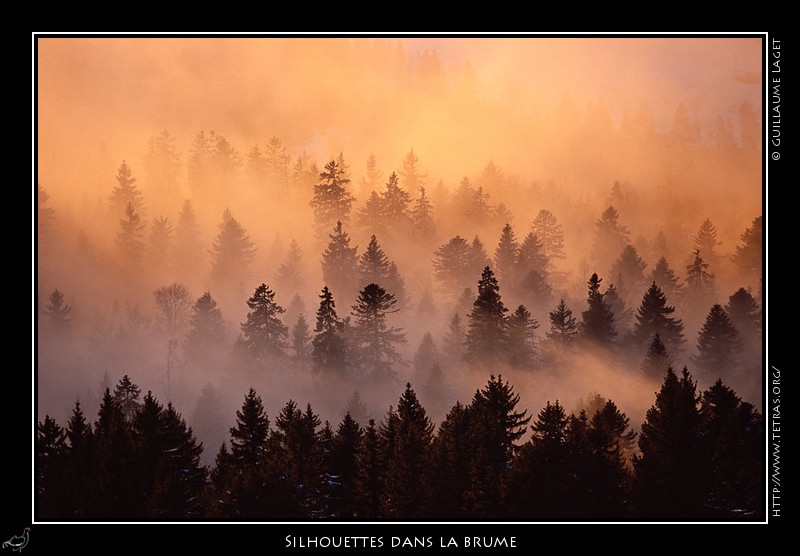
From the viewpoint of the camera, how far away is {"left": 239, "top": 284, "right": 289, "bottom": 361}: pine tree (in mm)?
60906

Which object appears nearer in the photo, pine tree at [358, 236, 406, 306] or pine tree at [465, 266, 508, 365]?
pine tree at [465, 266, 508, 365]

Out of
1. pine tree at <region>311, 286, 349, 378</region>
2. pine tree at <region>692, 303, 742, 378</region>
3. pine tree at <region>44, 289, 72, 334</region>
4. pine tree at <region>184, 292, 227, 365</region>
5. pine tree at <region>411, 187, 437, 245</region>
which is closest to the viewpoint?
pine tree at <region>692, 303, 742, 378</region>

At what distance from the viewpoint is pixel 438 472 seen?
120ft

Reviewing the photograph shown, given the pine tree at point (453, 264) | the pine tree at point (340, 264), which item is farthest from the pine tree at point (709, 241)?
the pine tree at point (340, 264)

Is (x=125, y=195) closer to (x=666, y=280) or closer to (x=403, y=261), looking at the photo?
(x=403, y=261)

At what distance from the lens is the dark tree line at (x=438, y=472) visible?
3641cm

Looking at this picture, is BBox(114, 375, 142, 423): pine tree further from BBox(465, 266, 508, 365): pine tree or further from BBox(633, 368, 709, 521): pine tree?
BBox(633, 368, 709, 521): pine tree

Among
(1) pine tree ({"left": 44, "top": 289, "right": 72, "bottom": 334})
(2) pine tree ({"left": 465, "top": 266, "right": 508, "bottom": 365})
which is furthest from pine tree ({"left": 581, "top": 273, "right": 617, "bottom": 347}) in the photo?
(1) pine tree ({"left": 44, "top": 289, "right": 72, "bottom": 334})

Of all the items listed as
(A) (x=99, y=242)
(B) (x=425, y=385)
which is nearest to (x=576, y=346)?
(B) (x=425, y=385)

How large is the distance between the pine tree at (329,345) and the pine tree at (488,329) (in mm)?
10548

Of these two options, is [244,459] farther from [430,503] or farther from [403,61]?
[403,61]

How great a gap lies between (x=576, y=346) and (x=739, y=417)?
68.8ft

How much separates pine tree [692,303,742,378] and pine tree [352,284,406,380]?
2447 cm

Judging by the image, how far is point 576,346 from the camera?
2344 inches
